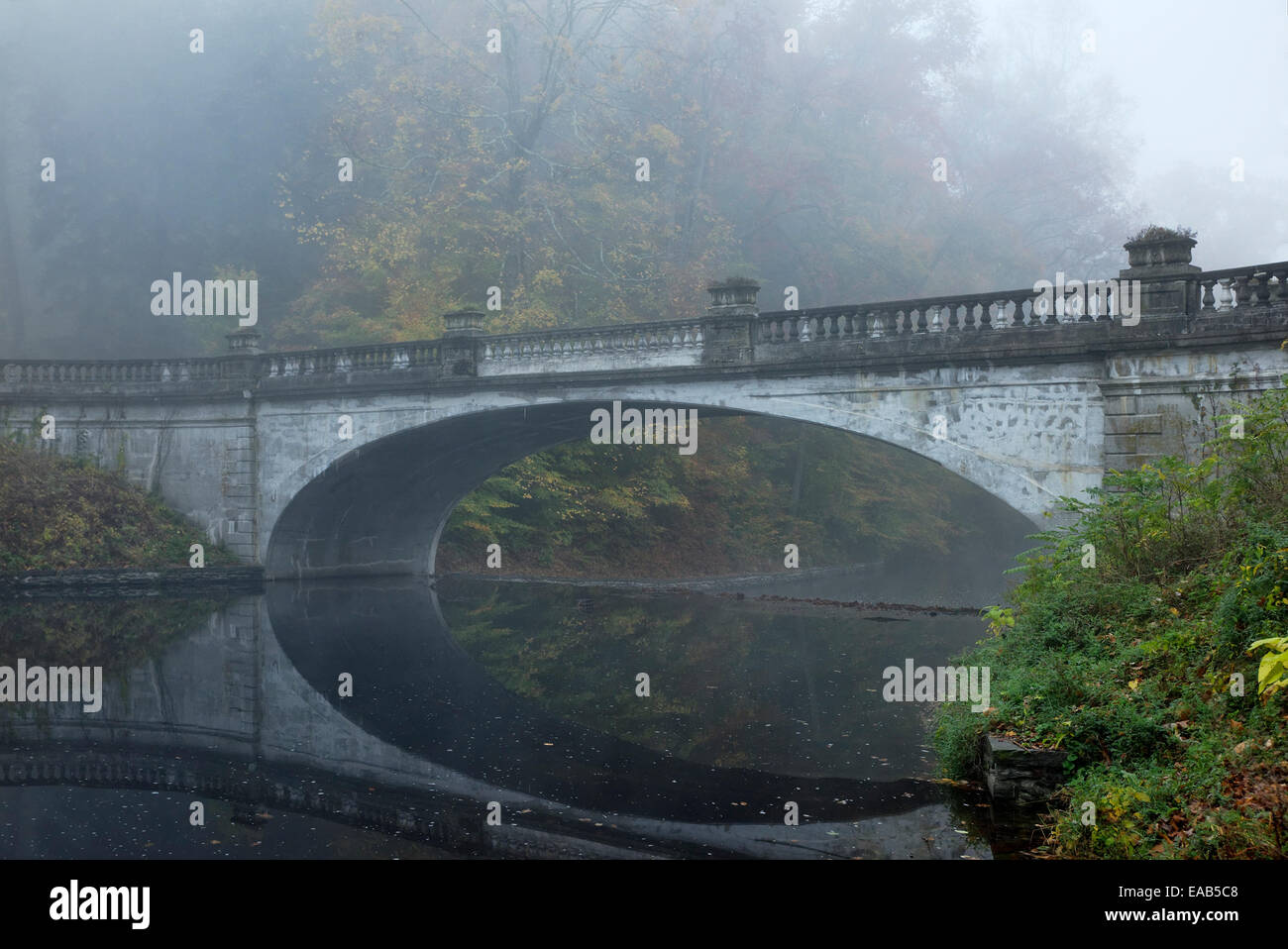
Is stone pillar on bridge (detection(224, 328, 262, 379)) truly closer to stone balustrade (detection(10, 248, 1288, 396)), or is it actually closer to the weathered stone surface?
stone balustrade (detection(10, 248, 1288, 396))

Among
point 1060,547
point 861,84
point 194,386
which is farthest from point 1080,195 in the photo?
point 1060,547

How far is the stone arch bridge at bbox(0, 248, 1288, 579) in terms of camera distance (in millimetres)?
13148

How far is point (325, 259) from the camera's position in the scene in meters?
33.9

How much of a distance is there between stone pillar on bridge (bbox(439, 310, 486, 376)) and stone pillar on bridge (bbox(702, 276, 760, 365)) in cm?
456

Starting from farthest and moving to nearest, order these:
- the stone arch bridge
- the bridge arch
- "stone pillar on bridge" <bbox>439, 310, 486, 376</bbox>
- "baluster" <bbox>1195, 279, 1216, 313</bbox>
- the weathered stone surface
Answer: "stone pillar on bridge" <bbox>439, 310, 486, 376</bbox>
the bridge arch
the stone arch bridge
"baluster" <bbox>1195, 279, 1216, 313</bbox>
the weathered stone surface

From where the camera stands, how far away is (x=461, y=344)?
19.8 metres

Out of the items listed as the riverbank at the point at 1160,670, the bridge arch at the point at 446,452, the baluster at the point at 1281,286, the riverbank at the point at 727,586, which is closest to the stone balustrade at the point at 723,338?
the baluster at the point at 1281,286

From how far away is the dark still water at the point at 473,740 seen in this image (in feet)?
24.6

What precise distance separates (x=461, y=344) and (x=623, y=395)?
3.47 m

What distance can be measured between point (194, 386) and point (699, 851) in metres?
18.7

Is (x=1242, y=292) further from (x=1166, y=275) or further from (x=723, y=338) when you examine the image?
(x=723, y=338)

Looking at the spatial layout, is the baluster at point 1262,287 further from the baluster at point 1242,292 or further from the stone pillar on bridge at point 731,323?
the stone pillar on bridge at point 731,323

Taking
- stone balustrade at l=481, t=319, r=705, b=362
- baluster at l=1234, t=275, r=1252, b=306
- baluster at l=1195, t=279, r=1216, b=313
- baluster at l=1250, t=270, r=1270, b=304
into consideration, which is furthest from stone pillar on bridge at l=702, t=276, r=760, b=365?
baluster at l=1250, t=270, r=1270, b=304

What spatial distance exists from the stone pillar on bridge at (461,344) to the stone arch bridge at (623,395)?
35 mm
